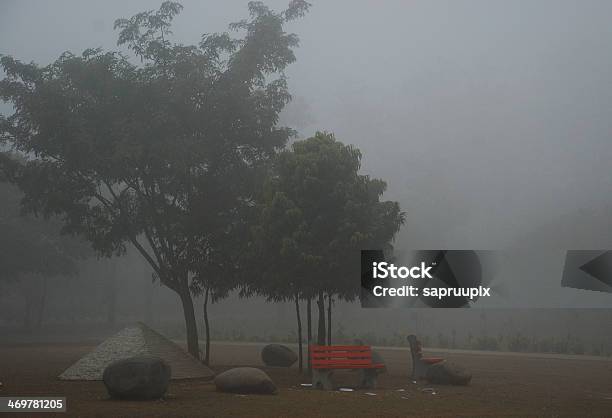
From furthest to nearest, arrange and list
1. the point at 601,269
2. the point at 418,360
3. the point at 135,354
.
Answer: the point at 601,269, the point at 418,360, the point at 135,354

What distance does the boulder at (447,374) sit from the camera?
60.8 ft

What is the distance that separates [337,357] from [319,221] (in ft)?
15.7

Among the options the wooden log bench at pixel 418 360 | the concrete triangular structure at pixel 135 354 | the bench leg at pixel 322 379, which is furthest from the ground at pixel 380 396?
the wooden log bench at pixel 418 360

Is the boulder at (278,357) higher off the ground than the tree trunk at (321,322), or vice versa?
the tree trunk at (321,322)

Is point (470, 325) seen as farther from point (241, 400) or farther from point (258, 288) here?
point (241, 400)

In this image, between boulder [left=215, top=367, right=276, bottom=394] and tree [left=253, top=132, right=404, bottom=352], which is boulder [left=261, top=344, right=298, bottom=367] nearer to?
tree [left=253, top=132, right=404, bottom=352]

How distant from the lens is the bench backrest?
16688 millimetres

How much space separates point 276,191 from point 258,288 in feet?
14.9

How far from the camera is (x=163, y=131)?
1009 inches

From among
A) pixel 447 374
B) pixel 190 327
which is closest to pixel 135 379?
pixel 447 374

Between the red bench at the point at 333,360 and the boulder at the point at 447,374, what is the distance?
270 cm

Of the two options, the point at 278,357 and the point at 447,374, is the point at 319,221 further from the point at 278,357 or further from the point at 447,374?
the point at 278,357

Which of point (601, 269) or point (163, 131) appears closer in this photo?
point (163, 131)

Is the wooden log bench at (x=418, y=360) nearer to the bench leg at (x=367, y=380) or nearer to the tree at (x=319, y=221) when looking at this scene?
the tree at (x=319, y=221)
